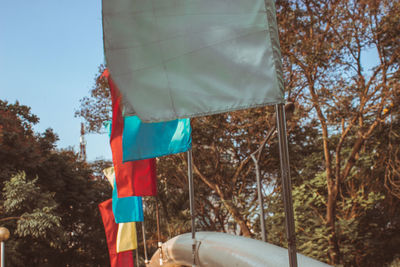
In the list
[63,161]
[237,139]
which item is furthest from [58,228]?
[237,139]

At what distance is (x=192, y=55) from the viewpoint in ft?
8.20

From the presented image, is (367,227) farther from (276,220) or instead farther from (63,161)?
(63,161)

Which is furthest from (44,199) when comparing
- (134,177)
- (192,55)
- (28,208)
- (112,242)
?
(192,55)

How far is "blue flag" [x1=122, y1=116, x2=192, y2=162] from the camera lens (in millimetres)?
4648

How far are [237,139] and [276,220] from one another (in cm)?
363

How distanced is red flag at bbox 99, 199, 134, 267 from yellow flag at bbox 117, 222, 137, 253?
21.0 inches

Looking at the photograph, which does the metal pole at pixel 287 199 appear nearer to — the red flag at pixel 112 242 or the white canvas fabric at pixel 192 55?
the white canvas fabric at pixel 192 55

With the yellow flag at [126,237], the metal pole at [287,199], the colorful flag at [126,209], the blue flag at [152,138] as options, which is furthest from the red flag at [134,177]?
the metal pole at [287,199]

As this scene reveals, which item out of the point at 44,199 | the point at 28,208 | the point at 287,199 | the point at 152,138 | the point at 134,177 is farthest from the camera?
the point at 44,199

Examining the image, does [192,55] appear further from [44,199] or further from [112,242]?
[44,199]

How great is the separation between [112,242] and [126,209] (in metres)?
1.80

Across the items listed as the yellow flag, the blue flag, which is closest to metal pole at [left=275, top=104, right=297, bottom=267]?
the blue flag

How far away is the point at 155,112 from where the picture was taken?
2406mm

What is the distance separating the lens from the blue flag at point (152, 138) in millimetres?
4648
